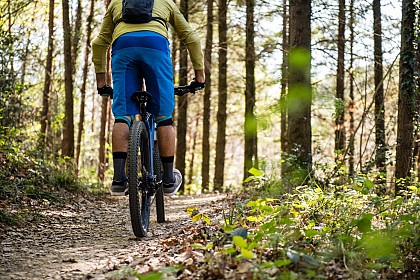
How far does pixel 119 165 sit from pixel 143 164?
1.17 ft

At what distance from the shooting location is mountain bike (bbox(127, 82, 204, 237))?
13.9 ft

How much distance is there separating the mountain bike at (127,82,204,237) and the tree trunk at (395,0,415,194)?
4429 millimetres

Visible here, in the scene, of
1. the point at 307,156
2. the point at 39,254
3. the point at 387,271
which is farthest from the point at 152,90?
the point at 307,156

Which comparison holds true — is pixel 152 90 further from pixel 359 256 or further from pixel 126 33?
pixel 359 256

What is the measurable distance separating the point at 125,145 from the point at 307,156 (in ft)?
14.2

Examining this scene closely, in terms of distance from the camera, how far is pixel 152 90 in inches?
183

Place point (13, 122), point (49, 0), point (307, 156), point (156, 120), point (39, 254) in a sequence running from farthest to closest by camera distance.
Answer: point (49, 0) < point (13, 122) < point (307, 156) < point (156, 120) < point (39, 254)

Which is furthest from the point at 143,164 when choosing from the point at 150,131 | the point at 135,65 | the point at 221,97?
the point at 221,97

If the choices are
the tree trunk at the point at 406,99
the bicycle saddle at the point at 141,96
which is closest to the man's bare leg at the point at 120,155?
the bicycle saddle at the point at 141,96

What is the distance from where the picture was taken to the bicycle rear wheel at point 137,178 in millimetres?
4238

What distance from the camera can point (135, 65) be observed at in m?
4.53

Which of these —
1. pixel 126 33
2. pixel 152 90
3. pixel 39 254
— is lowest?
pixel 39 254

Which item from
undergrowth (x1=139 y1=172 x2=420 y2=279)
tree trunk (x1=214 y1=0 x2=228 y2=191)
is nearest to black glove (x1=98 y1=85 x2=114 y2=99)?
undergrowth (x1=139 y1=172 x2=420 y2=279)

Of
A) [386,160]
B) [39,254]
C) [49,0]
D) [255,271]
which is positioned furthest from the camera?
[49,0]
